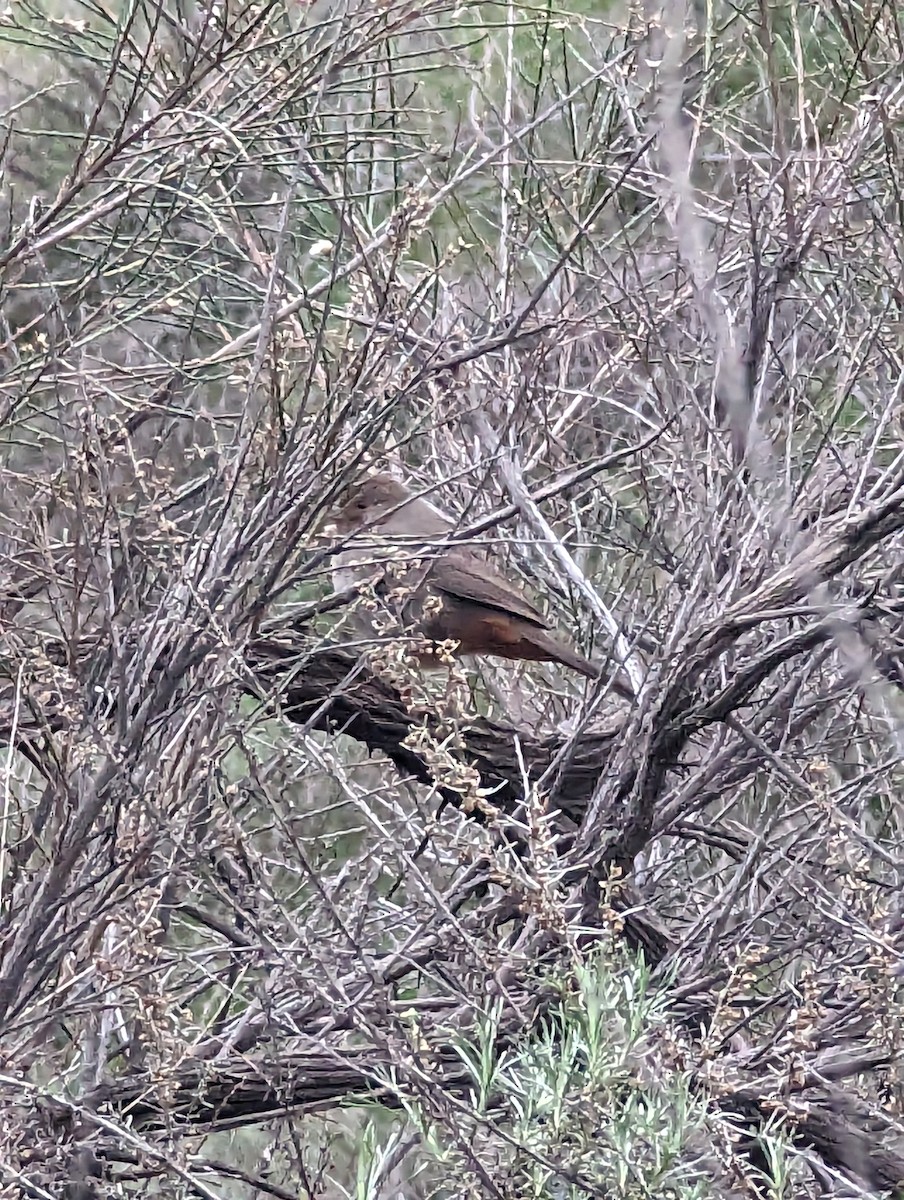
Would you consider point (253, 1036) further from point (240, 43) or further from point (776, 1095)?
point (240, 43)

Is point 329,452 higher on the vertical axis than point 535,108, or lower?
lower

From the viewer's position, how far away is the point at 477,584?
17.5 ft

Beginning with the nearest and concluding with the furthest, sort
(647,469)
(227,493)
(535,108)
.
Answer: (227,493) < (535,108) < (647,469)

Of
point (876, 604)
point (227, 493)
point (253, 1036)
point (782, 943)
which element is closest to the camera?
point (227, 493)

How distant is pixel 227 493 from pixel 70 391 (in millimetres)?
1971

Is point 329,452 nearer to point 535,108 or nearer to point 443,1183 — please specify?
point 443,1183

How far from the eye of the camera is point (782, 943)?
3.95 meters

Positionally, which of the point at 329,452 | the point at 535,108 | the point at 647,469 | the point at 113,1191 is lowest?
the point at 113,1191

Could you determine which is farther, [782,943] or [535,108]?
[535,108]

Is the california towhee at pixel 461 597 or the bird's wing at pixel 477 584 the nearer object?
the california towhee at pixel 461 597

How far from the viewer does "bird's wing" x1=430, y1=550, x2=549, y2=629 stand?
16.9ft

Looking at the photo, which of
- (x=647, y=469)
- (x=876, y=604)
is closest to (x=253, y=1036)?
(x=876, y=604)

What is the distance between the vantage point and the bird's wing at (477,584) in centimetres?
514

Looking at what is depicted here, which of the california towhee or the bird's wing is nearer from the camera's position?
the california towhee
